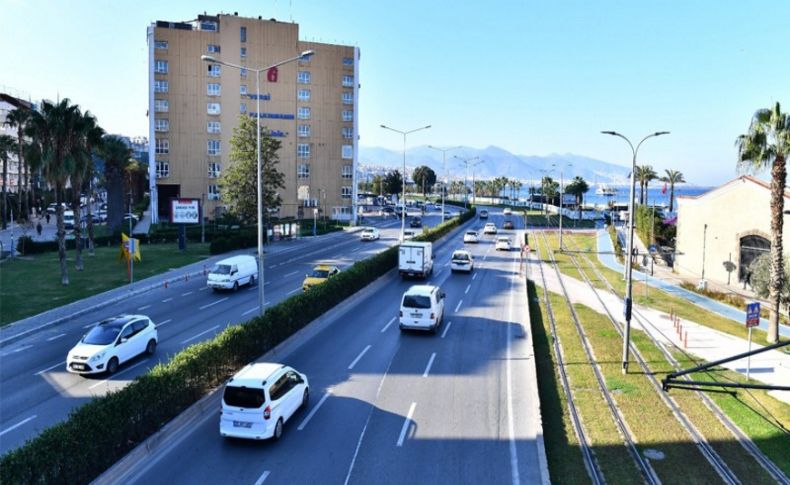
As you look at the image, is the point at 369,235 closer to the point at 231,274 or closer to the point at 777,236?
the point at 231,274

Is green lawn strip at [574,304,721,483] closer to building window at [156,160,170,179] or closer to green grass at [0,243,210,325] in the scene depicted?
green grass at [0,243,210,325]

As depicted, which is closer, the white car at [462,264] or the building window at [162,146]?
the white car at [462,264]

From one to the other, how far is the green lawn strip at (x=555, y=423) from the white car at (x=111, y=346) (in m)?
14.7

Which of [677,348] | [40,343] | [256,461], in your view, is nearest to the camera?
[256,461]

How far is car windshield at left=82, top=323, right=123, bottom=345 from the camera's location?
20234 millimetres

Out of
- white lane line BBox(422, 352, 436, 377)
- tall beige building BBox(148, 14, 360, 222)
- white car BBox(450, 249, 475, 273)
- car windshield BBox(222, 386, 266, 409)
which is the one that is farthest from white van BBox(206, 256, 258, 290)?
tall beige building BBox(148, 14, 360, 222)

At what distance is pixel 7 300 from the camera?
31.8 metres

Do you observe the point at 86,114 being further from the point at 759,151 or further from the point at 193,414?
the point at 759,151

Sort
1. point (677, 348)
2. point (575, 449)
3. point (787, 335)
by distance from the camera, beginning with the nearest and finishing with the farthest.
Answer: point (575, 449) → point (677, 348) → point (787, 335)

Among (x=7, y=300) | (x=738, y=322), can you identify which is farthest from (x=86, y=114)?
(x=738, y=322)

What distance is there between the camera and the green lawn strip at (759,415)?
16.0 meters

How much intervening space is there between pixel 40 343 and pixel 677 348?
27.9 meters

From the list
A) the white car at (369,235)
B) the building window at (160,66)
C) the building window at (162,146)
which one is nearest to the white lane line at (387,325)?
the white car at (369,235)

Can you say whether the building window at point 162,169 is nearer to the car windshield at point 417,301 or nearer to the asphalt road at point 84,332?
the asphalt road at point 84,332
